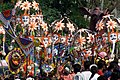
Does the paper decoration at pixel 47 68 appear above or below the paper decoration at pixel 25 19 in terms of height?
below

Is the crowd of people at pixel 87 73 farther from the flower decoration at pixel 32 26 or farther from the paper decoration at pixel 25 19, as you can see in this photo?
the paper decoration at pixel 25 19

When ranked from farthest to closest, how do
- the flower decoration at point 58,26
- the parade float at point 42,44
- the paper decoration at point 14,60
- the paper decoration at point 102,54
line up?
1. the flower decoration at point 58,26
2. the paper decoration at point 102,54
3. the parade float at point 42,44
4. the paper decoration at point 14,60

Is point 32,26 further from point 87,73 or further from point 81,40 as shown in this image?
point 87,73

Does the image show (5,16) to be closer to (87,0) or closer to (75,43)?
(75,43)

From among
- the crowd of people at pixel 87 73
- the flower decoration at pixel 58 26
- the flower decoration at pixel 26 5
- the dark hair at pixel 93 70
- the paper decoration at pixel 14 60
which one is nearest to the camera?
the crowd of people at pixel 87 73

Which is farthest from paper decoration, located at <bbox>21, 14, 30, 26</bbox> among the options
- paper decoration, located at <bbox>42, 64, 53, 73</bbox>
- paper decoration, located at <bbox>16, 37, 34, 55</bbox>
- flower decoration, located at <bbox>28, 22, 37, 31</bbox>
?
paper decoration, located at <bbox>16, 37, 34, 55</bbox>

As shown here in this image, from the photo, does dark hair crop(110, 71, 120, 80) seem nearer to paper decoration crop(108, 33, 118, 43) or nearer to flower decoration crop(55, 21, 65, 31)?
paper decoration crop(108, 33, 118, 43)

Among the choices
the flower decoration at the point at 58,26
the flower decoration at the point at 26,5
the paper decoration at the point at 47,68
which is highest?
the flower decoration at the point at 26,5

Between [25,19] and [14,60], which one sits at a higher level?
[25,19]

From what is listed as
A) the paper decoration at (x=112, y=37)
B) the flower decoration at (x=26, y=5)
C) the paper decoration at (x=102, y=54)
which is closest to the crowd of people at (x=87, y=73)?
the paper decoration at (x=102, y=54)

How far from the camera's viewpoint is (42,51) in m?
10.4

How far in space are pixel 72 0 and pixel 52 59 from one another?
10.1 m

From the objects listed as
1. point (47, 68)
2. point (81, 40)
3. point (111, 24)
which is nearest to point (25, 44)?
point (47, 68)

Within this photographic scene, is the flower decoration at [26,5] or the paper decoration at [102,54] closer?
the paper decoration at [102,54]
